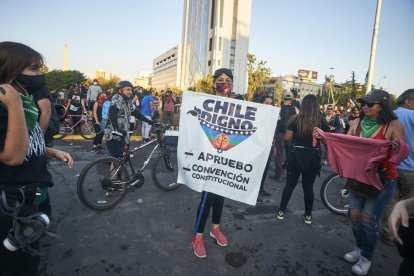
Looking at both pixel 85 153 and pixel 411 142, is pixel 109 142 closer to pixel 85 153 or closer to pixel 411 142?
pixel 85 153

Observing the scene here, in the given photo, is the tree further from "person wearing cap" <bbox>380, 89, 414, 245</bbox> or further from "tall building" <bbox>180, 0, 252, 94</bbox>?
"tall building" <bbox>180, 0, 252, 94</bbox>

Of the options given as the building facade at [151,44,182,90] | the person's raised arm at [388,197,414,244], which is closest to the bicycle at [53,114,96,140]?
the person's raised arm at [388,197,414,244]

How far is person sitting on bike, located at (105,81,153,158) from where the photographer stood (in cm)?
484

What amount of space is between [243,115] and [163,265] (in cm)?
187

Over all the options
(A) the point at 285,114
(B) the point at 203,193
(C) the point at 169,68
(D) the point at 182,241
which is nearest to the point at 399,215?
(B) the point at 203,193

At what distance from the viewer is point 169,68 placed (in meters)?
134

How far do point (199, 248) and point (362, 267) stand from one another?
1.86 metres

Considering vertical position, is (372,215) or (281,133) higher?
(281,133)

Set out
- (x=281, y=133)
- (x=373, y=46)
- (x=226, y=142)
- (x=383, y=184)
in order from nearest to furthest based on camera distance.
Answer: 1. (x=383, y=184)
2. (x=226, y=142)
3. (x=281, y=133)
4. (x=373, y=46)

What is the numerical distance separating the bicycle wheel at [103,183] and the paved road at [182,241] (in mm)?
164

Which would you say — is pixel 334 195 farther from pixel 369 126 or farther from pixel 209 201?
pixel 209 201

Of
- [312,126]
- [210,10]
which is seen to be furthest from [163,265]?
[210,10]

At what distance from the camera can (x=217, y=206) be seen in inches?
136

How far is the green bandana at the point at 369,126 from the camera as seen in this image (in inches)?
128
